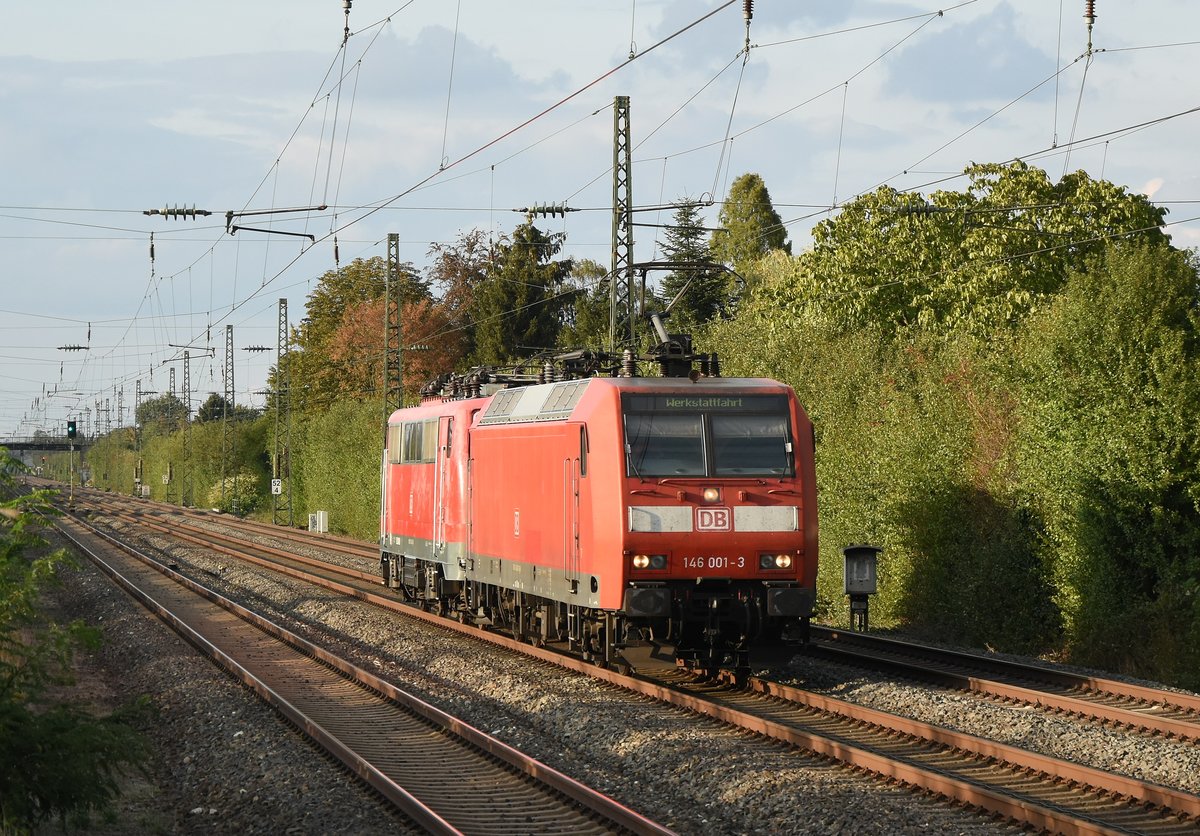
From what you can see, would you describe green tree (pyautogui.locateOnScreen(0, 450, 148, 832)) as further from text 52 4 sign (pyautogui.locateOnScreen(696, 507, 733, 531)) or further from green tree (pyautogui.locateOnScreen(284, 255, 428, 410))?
green tree (pyautogui.locateOnScreen(284, 255, 428, 410))

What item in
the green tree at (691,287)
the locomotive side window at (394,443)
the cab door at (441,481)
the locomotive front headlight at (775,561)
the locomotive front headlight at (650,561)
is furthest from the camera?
the green tree at (691,287)

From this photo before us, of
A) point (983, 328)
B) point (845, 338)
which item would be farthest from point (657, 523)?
point (983, 328)

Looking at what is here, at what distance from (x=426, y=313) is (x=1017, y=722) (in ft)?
223

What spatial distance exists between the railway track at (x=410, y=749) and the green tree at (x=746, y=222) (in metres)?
55.0

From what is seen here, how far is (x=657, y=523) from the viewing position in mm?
14523

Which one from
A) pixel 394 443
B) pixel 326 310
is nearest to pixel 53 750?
pixel 394 443

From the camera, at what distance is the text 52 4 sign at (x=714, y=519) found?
14.6 meters

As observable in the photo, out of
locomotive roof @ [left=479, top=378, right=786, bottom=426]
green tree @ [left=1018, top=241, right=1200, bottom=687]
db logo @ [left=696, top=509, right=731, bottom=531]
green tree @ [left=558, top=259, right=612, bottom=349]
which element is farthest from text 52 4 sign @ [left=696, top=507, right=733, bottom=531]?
green tree @ [left=558, top=259, right=612, bottom=349]

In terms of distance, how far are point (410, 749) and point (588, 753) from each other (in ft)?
5.45

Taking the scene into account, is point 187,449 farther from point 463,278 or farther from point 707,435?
point 707,435

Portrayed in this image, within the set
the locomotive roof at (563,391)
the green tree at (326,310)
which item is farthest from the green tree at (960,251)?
the green tree at (326,310)

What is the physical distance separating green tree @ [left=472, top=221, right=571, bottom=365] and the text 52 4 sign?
206ft

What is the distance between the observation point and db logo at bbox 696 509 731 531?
14.6 meters

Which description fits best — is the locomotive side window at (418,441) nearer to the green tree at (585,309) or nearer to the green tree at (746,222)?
the green tree at (585,309)
